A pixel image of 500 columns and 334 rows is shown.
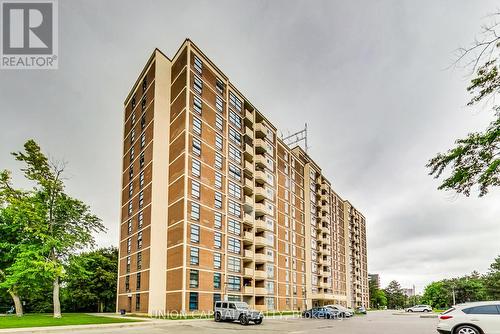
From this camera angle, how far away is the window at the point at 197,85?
150 ft

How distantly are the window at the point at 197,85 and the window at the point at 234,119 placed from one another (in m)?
7.33

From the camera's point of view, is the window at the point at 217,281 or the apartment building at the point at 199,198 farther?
the window at the point at 217,281

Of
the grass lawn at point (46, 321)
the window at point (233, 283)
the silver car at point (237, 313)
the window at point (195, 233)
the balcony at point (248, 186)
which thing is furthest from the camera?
the balcony at point (248, 186)

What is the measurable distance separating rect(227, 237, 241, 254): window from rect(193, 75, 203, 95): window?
1960 cm

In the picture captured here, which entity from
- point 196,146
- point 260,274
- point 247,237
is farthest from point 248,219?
point 196,146

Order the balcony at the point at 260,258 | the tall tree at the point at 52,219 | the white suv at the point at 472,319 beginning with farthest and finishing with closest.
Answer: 1. the balcony at the point at 260,258
2. the tall tree at the point at 52,219
3. the white suv at the point at 472,319

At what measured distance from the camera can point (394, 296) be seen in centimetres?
15362

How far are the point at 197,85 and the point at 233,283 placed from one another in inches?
1020

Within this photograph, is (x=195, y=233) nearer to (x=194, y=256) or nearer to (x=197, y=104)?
(x=194, y=256)

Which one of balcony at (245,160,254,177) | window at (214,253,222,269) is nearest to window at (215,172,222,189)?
balcony at (245,160,254,177)

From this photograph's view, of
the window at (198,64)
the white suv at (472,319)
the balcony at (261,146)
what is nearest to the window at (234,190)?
the balcony at (261,146)

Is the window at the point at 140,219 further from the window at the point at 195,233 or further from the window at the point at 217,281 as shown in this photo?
the window at the point at 217,281

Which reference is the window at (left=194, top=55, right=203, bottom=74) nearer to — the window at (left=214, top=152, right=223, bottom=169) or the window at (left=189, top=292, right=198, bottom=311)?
the window at (left=214, top=152, right=223, bottom=169)

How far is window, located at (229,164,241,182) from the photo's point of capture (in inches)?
1973
